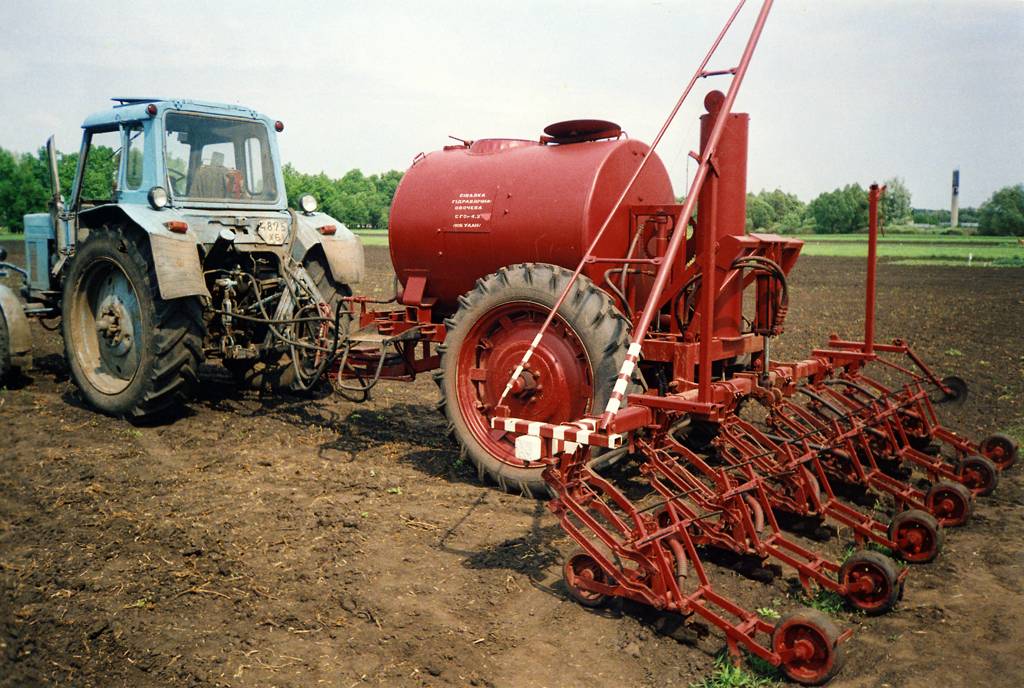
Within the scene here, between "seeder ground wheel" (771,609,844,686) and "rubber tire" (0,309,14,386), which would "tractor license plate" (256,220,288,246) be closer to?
"rubber tire" (0,309,14,386)

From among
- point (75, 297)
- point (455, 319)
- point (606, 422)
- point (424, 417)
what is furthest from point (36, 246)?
point (606, 422)

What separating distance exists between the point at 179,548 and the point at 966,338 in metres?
10.8

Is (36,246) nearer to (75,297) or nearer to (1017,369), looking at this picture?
(75,297)

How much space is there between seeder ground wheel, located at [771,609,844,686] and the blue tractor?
166 inches

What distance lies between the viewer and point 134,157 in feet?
23.6

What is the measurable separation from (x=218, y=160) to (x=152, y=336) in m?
1.84

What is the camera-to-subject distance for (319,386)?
8.42m

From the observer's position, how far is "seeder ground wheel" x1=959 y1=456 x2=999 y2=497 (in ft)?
18.5

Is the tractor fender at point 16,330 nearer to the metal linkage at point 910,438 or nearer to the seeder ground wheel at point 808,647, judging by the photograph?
the metal linkage at point 910,438

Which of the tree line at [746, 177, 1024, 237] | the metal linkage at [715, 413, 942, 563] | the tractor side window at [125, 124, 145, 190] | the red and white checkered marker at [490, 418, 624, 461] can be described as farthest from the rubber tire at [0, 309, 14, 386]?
the tree line at [746, 177, 1024, 237]

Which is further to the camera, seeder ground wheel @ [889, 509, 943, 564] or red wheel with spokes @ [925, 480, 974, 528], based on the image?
red wheel with spokes @ [925, 480, 974, 528]

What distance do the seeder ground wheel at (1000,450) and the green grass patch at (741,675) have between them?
3584 millimetres

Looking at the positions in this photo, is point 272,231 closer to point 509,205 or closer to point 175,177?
point 175,177

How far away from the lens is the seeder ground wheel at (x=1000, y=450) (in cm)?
612
